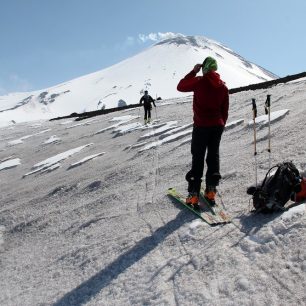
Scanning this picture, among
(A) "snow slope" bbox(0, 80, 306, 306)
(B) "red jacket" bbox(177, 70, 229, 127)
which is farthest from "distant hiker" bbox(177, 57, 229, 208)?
(A) "snow slope" bbox(0, 80, 306, 306)

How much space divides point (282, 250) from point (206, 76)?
10.8ft

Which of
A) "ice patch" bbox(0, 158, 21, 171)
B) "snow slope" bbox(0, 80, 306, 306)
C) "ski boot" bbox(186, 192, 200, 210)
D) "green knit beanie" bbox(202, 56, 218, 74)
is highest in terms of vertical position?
"green knit beanie" bbox(202, 56, 218, 74)

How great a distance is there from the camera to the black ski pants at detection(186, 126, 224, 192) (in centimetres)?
774

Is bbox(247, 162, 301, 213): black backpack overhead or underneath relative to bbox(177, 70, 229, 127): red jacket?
underneath

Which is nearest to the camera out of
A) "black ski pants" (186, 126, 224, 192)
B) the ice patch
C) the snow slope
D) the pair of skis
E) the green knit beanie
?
the snow slope

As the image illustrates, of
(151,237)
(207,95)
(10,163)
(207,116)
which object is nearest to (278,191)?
→ (207,116)

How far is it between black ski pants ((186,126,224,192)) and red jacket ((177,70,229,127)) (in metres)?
0.14

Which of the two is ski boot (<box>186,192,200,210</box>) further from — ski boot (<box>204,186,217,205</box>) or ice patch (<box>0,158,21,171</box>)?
ice patch (<box>0,158,21,171</box>)

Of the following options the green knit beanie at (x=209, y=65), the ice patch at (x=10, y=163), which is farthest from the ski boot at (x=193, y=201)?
the ice patch at (x=10, y=163)

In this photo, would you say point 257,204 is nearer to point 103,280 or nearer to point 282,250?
point 282,250

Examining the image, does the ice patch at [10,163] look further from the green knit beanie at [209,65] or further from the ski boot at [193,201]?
the green knit beanie at [209,65]

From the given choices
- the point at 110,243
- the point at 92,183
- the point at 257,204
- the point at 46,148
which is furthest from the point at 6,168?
the point at 257,204

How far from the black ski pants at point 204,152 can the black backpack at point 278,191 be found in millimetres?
1075

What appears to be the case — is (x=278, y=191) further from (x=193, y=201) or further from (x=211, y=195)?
(x=193, y=201)
